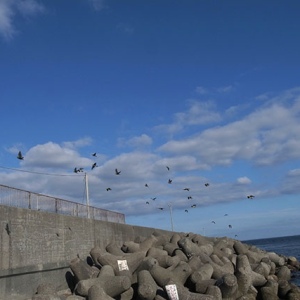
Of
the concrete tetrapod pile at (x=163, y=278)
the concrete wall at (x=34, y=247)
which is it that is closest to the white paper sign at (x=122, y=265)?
the concrete tetrapod pile at (x=163, y=278)

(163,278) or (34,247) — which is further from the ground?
(34,247)

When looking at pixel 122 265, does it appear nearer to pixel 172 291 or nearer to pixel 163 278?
pixel 163 278

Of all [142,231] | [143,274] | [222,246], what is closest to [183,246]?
[143,274]

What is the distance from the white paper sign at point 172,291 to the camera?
8492mm

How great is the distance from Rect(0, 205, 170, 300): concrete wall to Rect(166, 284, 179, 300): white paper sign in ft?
8.99

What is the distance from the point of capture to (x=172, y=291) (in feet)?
28.1

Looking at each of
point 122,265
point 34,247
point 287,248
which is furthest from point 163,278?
point 287,248

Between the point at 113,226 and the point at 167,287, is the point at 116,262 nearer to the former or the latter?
the point at 167,287

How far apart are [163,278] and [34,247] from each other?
9.04 feet

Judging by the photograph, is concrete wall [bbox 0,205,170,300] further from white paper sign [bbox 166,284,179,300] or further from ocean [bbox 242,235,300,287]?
ocean [bbox 242,235,300,287]

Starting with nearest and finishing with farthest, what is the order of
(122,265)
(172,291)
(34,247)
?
(172,291) < (34,247) < (122,265)

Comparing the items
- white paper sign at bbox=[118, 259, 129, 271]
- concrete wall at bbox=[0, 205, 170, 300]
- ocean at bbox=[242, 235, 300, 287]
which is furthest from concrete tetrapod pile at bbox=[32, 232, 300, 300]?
ocean at bbox=[242, 235, 300, 287]

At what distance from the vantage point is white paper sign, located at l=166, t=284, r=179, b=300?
849cm

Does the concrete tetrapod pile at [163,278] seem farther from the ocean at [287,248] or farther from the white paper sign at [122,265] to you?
the ocean at [287,248]
